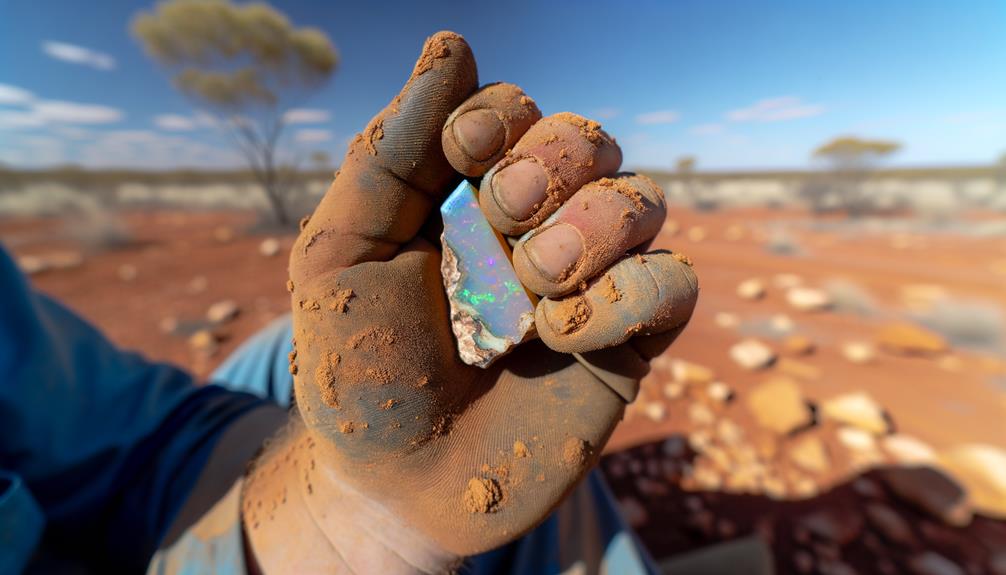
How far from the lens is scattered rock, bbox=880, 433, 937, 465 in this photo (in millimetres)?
2252

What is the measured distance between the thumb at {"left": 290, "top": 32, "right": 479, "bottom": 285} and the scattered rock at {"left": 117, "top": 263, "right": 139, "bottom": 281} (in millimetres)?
7154

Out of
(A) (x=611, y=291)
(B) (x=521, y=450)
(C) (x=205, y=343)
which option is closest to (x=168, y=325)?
(C) (x=205, y=343)

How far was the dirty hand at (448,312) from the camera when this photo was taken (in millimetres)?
752

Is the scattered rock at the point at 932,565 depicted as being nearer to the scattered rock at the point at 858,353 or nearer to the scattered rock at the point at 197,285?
the scattered rock at the point at 858,353

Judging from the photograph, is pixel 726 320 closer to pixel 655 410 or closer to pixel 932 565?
pixel 655 410

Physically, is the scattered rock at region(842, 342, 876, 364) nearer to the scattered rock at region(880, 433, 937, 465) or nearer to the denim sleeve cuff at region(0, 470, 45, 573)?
the scattered rock at region(880, 433, 937, 465)

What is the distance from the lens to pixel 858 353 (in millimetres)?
3279

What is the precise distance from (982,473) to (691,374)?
4.86 feet

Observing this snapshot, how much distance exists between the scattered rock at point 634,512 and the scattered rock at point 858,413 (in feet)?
4.87

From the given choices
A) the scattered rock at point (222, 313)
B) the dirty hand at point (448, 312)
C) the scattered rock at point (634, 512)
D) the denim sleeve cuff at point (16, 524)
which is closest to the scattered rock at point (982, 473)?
the scattered rock at point (634, 512)

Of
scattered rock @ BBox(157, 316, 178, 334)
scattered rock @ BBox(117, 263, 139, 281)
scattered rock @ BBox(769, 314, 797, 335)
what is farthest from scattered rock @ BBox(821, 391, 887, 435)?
scattered rock @ BBox(117, 263, 139, 281)

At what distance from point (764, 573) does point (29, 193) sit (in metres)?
23.2

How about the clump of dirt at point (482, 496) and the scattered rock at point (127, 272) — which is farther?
the scattered rock at point (127, 272)

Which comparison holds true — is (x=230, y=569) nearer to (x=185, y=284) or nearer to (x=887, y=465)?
(x=887, y=465)
